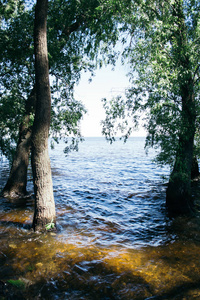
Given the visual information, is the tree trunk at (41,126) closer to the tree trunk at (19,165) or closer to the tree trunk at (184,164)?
the tree trunk at (19,165)

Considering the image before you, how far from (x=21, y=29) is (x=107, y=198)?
9.51 m

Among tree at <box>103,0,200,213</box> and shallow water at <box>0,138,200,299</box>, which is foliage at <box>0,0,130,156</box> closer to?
tree at <box>103,0,200,213</box>

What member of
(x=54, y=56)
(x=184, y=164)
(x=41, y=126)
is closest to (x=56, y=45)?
(x=54, y=56)

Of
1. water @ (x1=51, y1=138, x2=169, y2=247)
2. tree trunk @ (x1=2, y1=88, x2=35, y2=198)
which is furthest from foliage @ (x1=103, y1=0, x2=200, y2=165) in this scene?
tree trunk @ (x1=2, y1=88, x2=35, y2=198)

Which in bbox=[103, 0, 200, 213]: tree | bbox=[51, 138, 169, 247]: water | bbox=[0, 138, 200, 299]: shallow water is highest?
bbox=[103, 0, 200, 213]: tree

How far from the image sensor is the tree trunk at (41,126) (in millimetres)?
6496

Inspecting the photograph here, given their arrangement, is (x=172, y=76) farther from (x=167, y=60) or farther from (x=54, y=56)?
(x=54, y=56)

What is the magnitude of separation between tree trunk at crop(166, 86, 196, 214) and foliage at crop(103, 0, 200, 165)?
0.13 meters

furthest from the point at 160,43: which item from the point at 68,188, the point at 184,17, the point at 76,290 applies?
the point at 68,188

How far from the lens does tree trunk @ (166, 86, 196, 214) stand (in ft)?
27.4

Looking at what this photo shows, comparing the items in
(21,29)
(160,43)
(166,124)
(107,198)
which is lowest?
(107,198)

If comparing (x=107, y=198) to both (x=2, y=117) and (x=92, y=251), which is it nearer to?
(x=92, y=251)

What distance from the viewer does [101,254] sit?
602 centimetres

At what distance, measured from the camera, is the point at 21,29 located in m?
9.28
